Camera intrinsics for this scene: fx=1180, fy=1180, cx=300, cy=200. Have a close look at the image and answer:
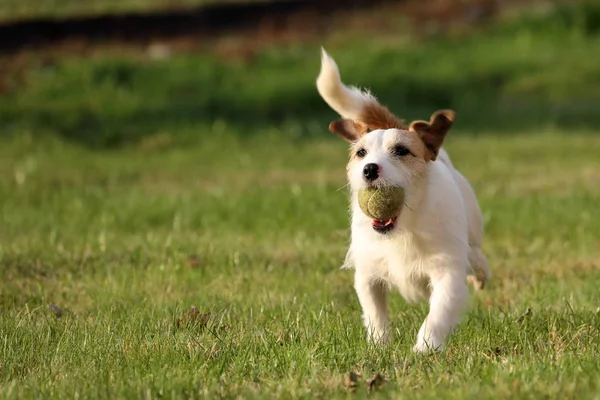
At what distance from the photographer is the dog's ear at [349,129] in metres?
6.08

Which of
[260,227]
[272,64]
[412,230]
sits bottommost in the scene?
[260,227]

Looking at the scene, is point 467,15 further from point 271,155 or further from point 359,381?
point 359,381

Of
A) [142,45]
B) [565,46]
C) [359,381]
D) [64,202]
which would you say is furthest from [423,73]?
[359,381]

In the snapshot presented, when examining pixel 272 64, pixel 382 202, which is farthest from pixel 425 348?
pixel 272 64

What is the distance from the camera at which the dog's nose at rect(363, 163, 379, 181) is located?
544 cm

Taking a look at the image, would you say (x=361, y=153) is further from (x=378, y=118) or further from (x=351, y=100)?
(x=351, y=100)

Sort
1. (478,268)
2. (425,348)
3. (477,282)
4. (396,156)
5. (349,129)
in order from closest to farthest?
(425,348), (396,156), (349,129), (478,268), (477,282)

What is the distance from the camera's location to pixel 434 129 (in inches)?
230

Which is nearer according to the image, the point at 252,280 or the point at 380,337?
the point at 380,337

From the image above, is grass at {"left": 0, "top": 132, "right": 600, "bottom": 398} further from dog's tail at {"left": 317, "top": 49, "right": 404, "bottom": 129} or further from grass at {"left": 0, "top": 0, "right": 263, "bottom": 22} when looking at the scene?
grass at {"left": 0, "top": 0, "right": 263, "bottom": 22}

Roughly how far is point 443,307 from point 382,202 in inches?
22.6

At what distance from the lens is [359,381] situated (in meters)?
4.41

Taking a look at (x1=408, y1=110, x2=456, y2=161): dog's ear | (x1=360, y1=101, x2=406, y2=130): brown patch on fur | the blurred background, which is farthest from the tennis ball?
the blurred background

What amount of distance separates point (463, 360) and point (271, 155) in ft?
32.1
